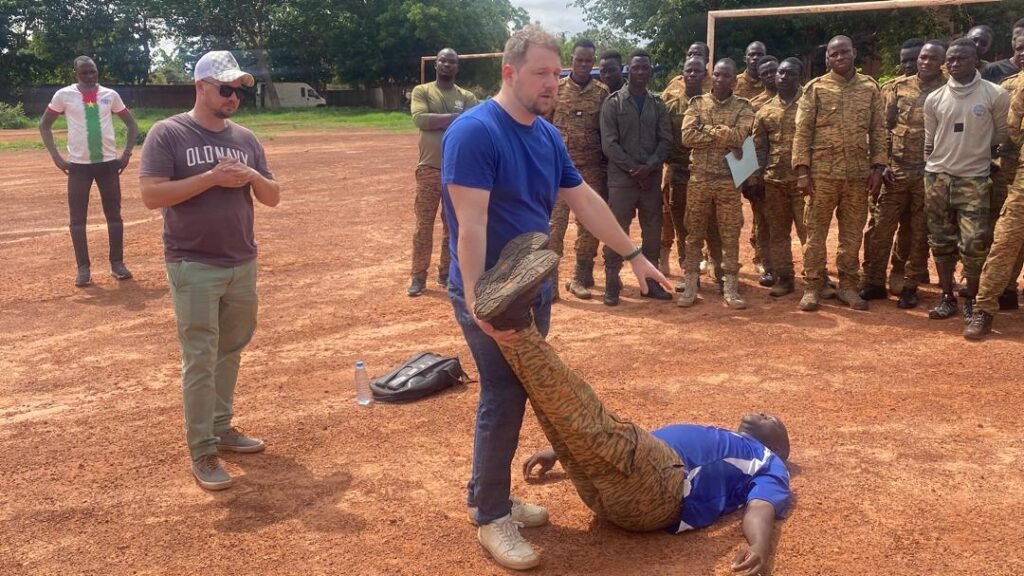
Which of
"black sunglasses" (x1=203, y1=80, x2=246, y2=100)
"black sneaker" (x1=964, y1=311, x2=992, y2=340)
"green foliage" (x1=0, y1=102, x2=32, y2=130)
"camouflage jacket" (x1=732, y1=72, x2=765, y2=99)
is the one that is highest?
"green foliage" (x1=0, y1=102, x2=32, y2=130)

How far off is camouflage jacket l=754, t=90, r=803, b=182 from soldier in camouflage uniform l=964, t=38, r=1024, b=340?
1.72m

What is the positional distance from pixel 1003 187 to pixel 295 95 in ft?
148

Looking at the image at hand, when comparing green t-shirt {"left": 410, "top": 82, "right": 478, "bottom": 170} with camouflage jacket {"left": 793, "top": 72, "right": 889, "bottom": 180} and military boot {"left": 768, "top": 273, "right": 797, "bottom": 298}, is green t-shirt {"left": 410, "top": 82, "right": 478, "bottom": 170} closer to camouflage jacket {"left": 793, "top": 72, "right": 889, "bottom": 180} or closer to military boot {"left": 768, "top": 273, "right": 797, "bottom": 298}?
camouflage jacket {"left": 793, "top": 72, "right": 889, "bottom": 180}

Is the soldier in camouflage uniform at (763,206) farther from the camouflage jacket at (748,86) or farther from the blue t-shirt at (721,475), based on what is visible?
A: the blue t-shirt at (721,475)

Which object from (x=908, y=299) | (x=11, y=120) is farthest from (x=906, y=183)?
(x=11, y=120)

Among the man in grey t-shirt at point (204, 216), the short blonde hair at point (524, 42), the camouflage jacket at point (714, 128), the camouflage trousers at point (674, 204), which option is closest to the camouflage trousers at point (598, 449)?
the short blonde hair at point (524, 42)

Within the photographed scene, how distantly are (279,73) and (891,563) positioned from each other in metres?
48.0

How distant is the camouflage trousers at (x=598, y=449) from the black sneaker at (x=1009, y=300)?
4952 millimetres

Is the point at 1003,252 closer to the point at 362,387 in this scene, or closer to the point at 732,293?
the point at 732,293

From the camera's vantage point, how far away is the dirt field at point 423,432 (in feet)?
12.2

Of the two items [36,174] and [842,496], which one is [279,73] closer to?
[36,174]

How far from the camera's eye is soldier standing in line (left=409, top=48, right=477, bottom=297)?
799cm

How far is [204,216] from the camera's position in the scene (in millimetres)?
4266

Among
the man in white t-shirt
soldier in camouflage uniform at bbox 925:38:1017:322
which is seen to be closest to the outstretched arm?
soldier in camouflage uniform at bbox 925:38:1017:322
